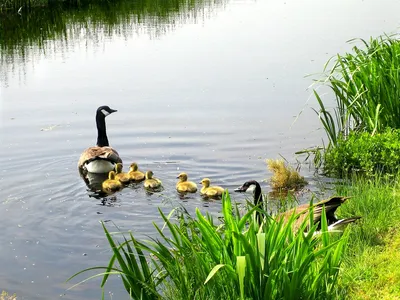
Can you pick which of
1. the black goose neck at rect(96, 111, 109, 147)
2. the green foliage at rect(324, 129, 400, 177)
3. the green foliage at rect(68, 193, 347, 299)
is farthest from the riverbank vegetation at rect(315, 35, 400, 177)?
the green foliage at rect(68, 193, 347, 299)

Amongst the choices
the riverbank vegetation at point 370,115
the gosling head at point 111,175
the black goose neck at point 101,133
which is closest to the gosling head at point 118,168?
the gosling head at point 111,175

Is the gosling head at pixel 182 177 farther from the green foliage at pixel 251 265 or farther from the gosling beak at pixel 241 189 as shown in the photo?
the green foliage at pixel 251 265

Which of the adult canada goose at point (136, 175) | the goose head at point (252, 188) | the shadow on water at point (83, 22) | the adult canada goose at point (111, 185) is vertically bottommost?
the adult canada goose at point (111, 185)

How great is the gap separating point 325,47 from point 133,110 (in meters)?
6.85

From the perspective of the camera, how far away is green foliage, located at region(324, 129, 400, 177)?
10281 mm

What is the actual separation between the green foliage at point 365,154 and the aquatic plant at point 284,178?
596mm

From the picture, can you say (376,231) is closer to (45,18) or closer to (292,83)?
(292,83)

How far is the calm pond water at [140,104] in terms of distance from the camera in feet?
31.9

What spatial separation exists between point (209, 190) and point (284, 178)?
1.13m

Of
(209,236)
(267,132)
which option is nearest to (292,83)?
(267,132)

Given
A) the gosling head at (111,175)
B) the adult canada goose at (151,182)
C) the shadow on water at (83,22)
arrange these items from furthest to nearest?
the shadow on water at (83,22) → the gosling head at (111,175) → the adult canada goose at (151,182)

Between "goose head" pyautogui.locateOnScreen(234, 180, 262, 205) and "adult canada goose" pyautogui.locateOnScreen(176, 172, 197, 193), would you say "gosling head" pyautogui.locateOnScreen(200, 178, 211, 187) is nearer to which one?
"adult canada goose" pyautogui.locateOnScreen(176, 172, 197, 193)

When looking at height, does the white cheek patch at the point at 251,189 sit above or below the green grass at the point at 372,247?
below

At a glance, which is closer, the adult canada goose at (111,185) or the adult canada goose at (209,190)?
the adult canada goose at (209,190)
